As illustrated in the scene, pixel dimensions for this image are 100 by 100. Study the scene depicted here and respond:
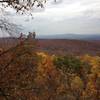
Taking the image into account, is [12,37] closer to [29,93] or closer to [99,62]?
[29,93]

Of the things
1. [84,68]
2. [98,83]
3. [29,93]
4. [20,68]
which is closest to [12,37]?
[20,68]

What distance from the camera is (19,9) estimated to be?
27.7 ft

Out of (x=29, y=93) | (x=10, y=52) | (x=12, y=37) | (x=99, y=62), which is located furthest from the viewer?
(x=99, y=62)

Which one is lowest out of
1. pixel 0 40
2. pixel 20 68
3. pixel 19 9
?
pixel 20 68

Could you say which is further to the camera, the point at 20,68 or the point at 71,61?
the point at 71,61

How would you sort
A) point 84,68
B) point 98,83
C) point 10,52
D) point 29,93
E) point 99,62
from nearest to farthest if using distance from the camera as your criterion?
1. point 10,52
2. point 29,93
3. point 98,83
4. point 99,62
5. point 84,68

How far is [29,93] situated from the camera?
31.0 feet

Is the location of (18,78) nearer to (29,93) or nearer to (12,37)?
(29,93)

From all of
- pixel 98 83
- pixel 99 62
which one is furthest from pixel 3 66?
pixel 99 62

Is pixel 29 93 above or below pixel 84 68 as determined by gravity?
above

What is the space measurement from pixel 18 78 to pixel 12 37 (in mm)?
1315

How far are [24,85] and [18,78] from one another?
0.39 metres

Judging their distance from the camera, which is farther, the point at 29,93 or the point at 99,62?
the point at 99,62

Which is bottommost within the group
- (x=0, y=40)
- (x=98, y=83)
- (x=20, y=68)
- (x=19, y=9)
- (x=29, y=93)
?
(x=98, y=83)
